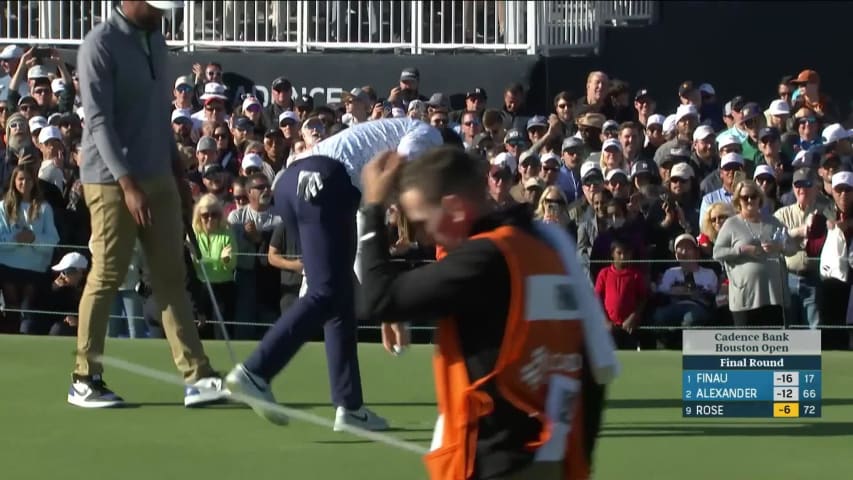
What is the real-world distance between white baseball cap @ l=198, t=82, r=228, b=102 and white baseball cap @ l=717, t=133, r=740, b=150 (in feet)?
15.3

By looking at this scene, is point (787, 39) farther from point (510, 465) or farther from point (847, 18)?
point (510, 465)

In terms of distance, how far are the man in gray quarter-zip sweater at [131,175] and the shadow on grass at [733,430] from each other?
1.97 metres

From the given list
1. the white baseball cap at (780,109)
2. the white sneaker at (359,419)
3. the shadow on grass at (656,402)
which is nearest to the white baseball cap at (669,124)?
the white baseball cap at (780,109)

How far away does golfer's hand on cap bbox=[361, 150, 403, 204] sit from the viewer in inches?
193

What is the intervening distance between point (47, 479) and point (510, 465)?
11.6 ft

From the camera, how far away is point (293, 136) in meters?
16.0

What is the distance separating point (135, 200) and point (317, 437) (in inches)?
54.5

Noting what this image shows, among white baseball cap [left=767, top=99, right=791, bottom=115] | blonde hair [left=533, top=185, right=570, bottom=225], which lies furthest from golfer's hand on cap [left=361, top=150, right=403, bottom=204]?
white baseball cap [left=767, top=99, right=791, bottom=115]

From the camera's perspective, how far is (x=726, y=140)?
49.0ft

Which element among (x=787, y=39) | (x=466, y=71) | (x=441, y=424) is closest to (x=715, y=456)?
(x=441, y=424)

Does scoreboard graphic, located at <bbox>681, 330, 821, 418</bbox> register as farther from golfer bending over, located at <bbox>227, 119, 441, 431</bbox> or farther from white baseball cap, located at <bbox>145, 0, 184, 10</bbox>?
white baseball cap, located at <bbox>145, 0, 184, 10</bbox>

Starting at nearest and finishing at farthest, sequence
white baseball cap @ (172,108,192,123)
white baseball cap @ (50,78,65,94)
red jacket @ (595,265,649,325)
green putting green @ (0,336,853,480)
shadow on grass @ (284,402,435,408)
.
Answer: green putting green @ (0,336,853,480) → shadow on grass @ (284,402,435,408) → red jacket @ (595,265,649,325) → white baseball cap @ (172,108,192,123) → white baseball cap @ (50,78,65,94)

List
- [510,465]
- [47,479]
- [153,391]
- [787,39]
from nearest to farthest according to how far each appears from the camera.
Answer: [510,465] < [47,479] < [153,391] < [787,39]

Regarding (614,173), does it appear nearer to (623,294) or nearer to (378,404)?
(623,294)
